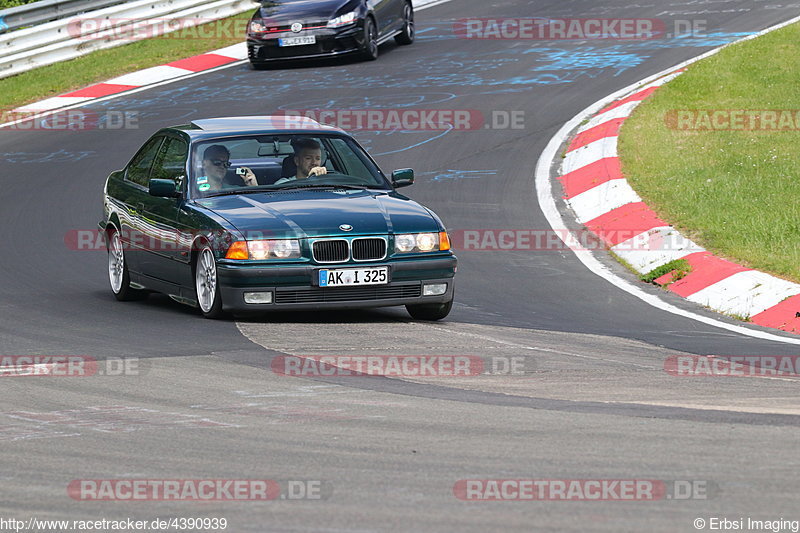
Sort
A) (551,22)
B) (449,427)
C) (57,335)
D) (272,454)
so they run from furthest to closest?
(551,22) < (57,335) < (449,427) < (272,454)

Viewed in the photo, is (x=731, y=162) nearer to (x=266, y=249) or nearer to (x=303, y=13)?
(x=266, y=249)

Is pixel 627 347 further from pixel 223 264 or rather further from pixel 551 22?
pixel 551 22

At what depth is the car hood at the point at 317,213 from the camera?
29.8 ft

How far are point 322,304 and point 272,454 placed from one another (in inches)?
141

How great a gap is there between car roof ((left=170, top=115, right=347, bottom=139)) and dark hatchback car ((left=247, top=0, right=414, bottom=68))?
38.6 feet

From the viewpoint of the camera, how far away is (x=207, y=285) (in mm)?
9328

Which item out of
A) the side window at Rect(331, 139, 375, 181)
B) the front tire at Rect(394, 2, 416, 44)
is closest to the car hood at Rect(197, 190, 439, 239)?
the side window at Rect(331, 139, 375, 181)

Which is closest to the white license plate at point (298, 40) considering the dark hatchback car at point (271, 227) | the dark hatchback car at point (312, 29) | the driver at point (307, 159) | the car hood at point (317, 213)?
the dark hatchback car at point (312, 29)

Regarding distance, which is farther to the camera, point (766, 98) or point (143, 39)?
point (143, 39)

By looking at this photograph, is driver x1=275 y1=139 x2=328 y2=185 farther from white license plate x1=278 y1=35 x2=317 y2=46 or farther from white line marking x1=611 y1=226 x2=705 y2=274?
white license plate x1=278 y1=35 x2=317 y2=46

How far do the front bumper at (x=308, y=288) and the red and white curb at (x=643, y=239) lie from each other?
2.57m

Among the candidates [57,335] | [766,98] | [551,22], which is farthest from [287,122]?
[551,22]

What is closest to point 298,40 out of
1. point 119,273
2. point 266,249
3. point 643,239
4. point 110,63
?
point 110,63

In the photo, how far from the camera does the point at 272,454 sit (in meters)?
5.55
